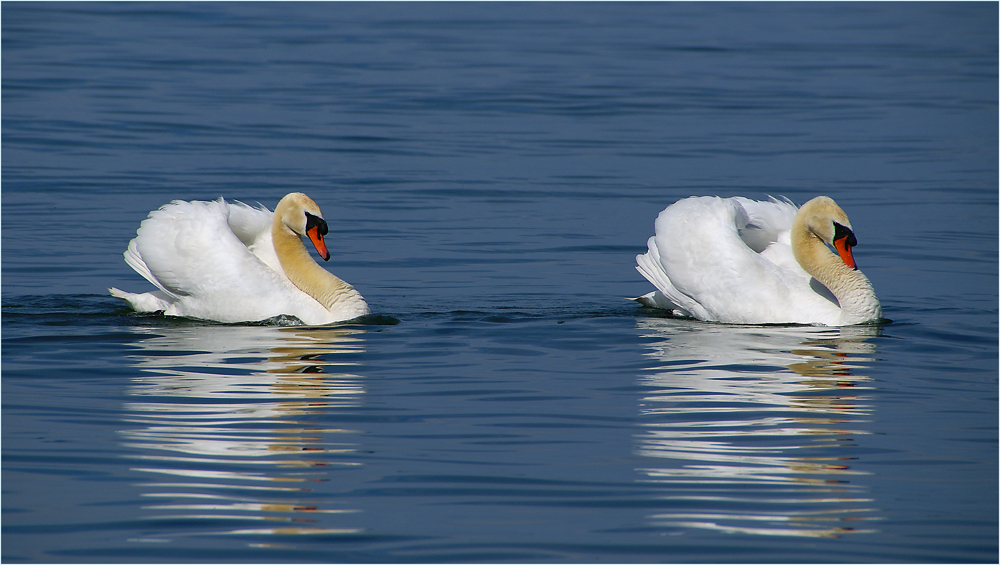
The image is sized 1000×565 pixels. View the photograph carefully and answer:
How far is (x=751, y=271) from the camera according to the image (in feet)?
35.0

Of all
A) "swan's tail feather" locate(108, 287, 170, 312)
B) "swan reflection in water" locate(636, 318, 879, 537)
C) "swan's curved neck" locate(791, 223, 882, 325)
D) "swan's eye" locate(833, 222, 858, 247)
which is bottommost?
"swan reflection in water" locate(636, 318, 879, 537)

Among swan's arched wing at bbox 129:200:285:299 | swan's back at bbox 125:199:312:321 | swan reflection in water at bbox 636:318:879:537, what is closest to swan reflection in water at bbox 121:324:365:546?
swan's back at bbox 125:199:312:321

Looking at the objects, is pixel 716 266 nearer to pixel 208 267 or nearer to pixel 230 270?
pixel 230 270

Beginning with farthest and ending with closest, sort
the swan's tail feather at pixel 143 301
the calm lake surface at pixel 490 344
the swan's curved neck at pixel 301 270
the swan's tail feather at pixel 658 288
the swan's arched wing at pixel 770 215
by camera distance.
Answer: the swan's arched wing at pixel 770 215 → the swan's tail feather at pixel 658 288 → the swan's tail feather at pixel 143 301 → the swan's curved neck at pixel 301 270 → the calm lake surface at pixel 490 344

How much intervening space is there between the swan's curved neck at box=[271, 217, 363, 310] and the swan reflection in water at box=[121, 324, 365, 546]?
0.47 meters

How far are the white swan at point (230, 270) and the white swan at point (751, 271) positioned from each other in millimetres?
2531

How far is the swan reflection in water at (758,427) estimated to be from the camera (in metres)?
6.27

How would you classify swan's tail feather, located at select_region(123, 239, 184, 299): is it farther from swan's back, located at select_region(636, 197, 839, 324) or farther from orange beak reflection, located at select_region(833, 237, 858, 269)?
orange beak reflection, located at select_region(833, 237, 858, 269)

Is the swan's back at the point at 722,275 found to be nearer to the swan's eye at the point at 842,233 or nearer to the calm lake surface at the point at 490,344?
the calm lake surface at the point at 490,344

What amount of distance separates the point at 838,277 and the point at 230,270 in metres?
4.75

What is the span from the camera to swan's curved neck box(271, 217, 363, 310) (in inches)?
427

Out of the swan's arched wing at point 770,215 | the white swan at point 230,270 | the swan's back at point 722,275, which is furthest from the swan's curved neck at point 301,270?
the swan's arched wing at point 770,215

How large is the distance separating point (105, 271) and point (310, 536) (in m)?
7.36

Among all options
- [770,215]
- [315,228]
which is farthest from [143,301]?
[770,215]
